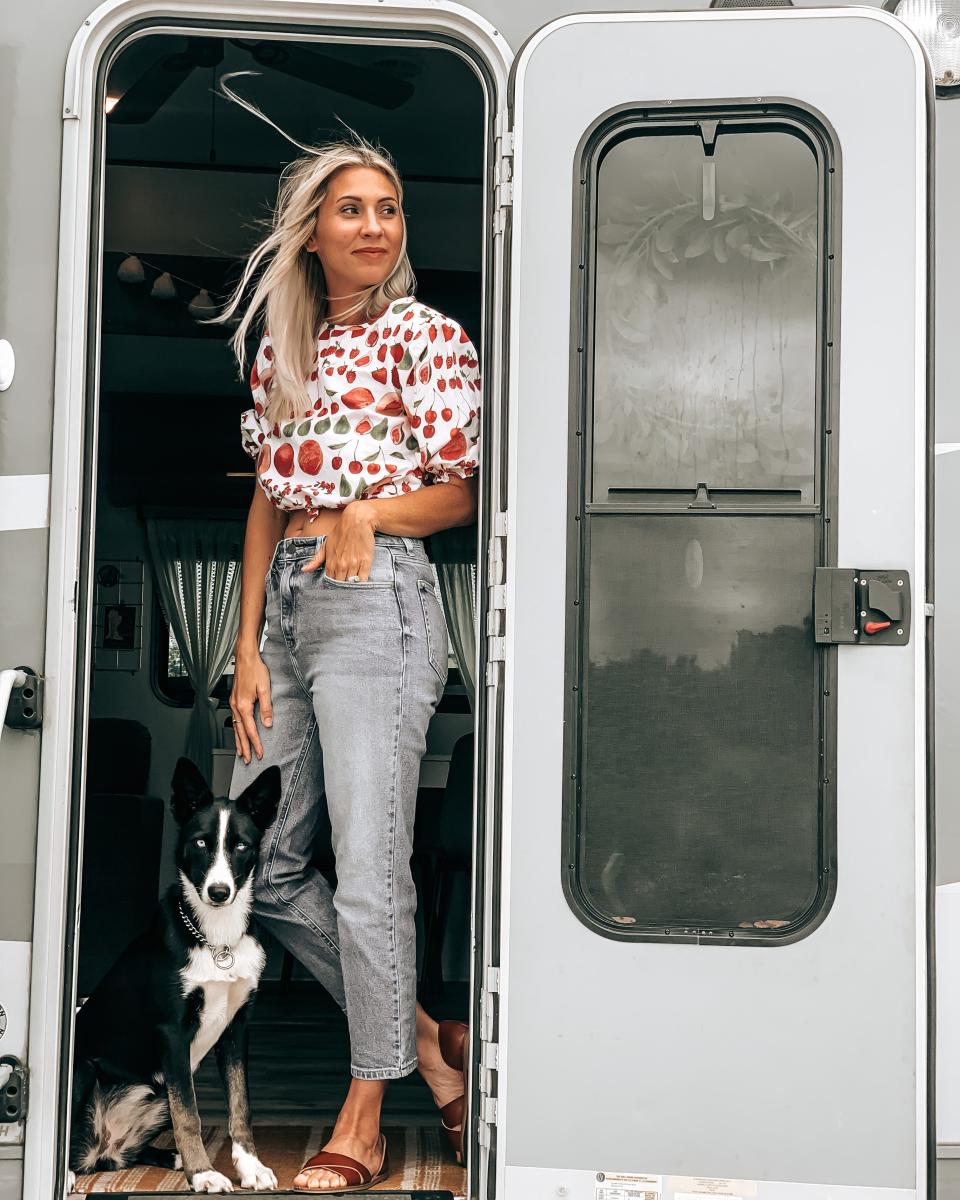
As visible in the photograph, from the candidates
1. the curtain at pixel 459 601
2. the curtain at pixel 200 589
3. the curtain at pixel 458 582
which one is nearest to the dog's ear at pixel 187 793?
the curtain at pixel 458 582

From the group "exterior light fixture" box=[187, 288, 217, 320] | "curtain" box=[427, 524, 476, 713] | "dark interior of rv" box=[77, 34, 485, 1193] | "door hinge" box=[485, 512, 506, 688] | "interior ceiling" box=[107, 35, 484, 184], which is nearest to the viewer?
"door hinge" box=[485, 512, 506, 688]

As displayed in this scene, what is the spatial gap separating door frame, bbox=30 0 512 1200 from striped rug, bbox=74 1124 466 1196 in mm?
184

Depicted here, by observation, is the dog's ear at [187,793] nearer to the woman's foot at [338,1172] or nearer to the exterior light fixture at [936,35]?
the woman's foot at [338,1172]

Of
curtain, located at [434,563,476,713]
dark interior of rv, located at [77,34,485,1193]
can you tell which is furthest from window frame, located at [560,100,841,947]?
curtain, located at [434,563,476,713]

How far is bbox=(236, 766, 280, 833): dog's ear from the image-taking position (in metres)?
2.64

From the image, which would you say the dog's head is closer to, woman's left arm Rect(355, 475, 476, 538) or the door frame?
the door frame

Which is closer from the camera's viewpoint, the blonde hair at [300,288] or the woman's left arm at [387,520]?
the woman's left arm at [387,520]

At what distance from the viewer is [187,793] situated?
272 centimetres

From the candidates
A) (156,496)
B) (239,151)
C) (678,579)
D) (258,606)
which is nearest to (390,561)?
(258,606)

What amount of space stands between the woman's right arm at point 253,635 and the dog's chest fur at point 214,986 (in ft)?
1.29

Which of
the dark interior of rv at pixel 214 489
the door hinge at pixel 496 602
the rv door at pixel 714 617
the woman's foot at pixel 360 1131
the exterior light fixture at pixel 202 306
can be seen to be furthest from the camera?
the exterior light fixture at pixel 202 306

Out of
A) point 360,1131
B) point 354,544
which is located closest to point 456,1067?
point 360,1131

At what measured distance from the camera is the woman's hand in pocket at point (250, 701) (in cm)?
268

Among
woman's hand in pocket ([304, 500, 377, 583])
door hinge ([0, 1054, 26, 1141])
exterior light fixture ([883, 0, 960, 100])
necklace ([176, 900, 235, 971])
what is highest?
exterior light fixture ([883, 0, 960, 100])
